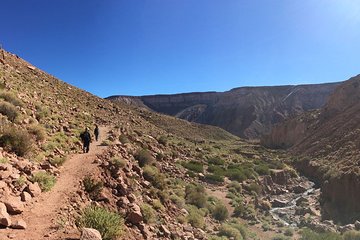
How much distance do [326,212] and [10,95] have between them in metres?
19.2

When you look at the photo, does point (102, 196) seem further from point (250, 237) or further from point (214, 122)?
point (214, 122)

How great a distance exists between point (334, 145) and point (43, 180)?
3816 cm

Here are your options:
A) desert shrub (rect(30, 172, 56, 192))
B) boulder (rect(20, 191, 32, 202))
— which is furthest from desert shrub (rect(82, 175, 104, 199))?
boulder (rect(20, 191, 32, 202))

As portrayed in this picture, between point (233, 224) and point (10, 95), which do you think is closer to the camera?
point (10, 95)

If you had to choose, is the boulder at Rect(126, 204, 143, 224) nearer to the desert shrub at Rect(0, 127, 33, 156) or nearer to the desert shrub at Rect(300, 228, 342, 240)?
the desert shrub at Rect(0, 127, 33, 156)

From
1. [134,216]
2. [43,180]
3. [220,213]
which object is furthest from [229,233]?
[43,180]

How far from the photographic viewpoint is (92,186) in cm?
1136

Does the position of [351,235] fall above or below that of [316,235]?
above

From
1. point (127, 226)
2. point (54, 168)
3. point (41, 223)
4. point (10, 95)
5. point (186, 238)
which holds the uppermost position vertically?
point (10, 95)

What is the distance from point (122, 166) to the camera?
15.1 meters

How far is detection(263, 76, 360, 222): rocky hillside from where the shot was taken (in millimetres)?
24406

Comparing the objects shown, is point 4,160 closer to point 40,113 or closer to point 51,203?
point 51,203

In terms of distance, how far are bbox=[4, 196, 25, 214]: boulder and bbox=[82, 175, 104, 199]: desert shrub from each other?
8.57 ft

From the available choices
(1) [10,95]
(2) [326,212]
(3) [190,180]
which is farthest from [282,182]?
(1) [10,95]
